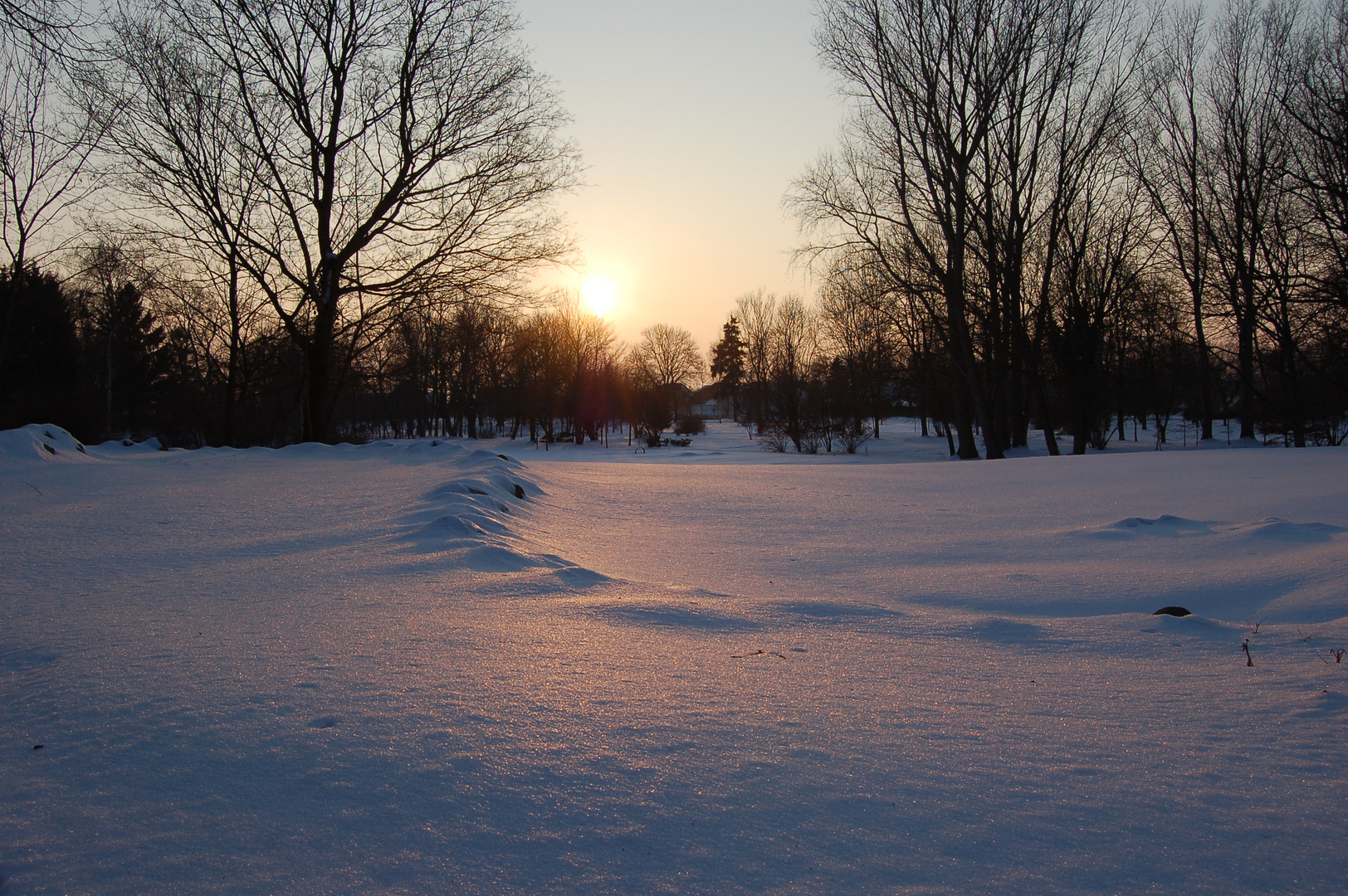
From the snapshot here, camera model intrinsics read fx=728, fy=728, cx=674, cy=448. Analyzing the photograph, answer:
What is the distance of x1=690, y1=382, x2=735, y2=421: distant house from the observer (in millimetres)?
104188

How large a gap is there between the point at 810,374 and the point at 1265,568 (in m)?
34.8

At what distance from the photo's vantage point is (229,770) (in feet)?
5.80

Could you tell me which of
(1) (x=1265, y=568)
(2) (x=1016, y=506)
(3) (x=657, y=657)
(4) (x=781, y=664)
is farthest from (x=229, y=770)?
(2) (x=1016, y=506)

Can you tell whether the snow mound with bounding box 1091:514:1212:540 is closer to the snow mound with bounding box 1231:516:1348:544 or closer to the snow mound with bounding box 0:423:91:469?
the snow mound with bounding box 1231:516:1348:544

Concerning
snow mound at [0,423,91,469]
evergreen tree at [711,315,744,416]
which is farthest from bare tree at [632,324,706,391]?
snow mound at [0,423,91,469]

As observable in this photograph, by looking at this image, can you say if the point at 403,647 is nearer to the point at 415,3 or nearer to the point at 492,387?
the point at 415,3

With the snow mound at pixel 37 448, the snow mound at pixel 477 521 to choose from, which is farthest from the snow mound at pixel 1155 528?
the snow mound at pixel 37 448

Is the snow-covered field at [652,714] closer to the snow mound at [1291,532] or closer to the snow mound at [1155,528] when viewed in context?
the snow mound at [1291,532]

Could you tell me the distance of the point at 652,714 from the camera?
217 cm

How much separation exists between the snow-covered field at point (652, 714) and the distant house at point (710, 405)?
3711 inches

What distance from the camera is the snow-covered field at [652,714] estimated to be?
1.49 meters

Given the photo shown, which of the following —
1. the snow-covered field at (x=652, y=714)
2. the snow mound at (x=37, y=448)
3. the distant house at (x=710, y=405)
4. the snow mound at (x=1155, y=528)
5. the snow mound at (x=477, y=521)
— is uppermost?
the distant house at (x=710, y=405)

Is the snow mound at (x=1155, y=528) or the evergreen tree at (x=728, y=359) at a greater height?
the evergreen tree at (x=728, y=359)

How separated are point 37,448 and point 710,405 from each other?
388 feet
